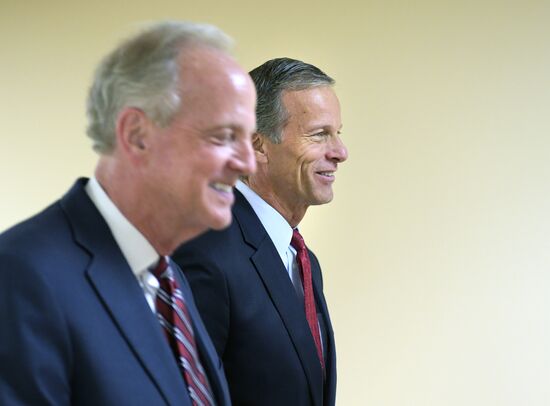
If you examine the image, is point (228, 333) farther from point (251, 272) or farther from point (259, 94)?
point (259, 94)

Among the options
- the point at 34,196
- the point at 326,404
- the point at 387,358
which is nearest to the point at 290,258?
the point at 326,404

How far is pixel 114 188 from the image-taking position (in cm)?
117

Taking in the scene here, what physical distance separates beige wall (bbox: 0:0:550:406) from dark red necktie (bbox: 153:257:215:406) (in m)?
1.96

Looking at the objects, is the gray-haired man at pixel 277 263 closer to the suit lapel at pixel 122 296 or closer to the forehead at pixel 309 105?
the forehead at pixel 309 105

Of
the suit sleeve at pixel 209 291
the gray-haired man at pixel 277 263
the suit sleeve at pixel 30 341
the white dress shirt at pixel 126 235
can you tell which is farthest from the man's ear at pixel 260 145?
the suit sleeve at pixel 30 341

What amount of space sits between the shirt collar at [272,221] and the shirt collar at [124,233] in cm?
72

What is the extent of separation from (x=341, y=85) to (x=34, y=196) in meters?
1.47

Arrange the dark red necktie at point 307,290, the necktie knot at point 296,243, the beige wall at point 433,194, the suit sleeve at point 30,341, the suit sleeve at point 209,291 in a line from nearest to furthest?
1. the suit sleeve at point 30,341
2. the suit sleeve at point 209,291
3. the dark red necktie at point 307,290
4. the necktie knot at point 296,243
5. the beige wall at point 433,194

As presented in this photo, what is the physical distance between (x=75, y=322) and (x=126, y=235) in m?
0.18

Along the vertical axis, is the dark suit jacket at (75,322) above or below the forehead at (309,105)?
below

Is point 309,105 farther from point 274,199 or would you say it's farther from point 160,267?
point 160,267

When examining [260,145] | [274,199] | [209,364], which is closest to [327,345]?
[274,199]

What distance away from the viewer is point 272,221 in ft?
6.30

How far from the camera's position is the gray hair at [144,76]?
1.14 m
